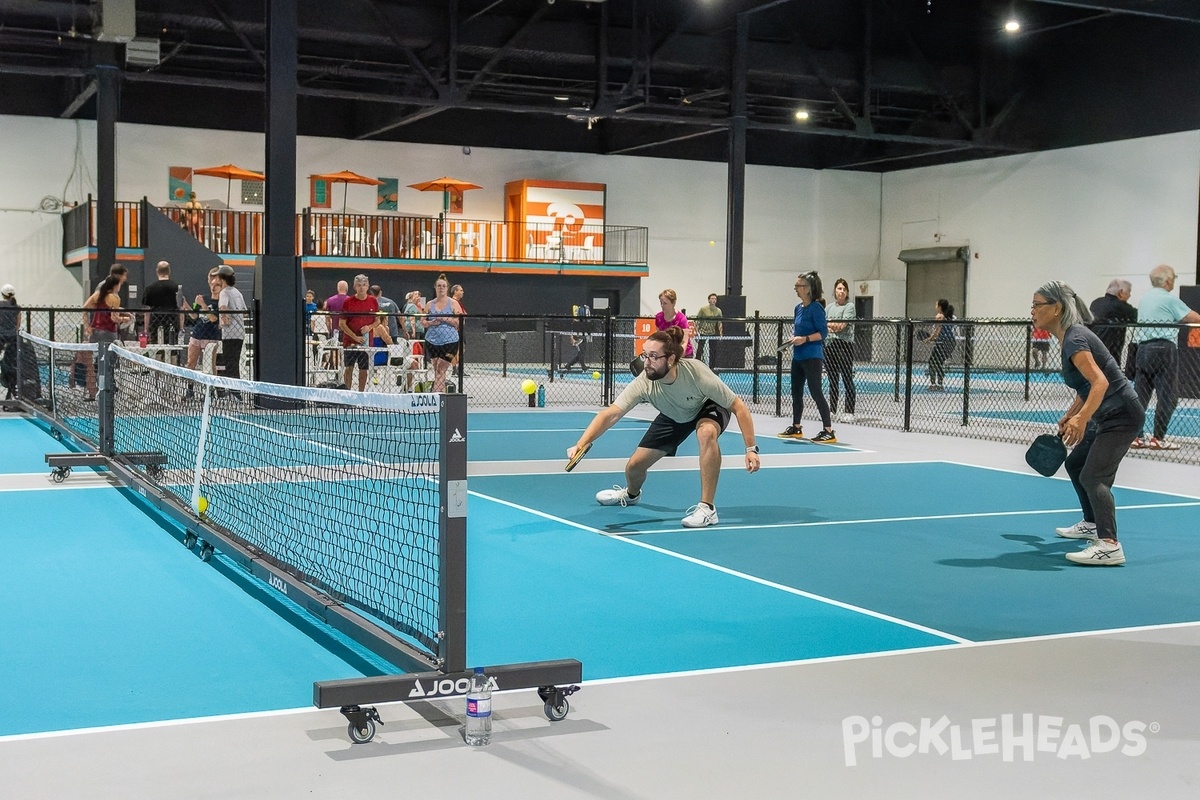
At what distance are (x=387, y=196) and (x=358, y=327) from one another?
2045cm

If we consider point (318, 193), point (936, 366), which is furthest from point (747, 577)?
point (318, 193)

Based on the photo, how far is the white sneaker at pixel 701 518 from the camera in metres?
8.55

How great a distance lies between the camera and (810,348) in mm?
14266

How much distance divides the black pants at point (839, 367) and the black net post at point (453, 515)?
13000 millimetres

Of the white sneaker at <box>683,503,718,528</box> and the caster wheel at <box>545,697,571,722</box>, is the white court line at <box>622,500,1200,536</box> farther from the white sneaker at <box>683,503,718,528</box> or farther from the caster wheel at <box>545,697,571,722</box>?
the caster wheel at <box>545,697,571,722</box>

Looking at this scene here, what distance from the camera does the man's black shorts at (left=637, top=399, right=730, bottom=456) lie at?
8891 millimetres

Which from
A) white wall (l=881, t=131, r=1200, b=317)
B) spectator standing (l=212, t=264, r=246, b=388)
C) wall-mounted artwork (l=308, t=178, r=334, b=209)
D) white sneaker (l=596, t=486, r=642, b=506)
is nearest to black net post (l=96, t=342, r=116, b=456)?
white sneaker (l=596, t=486, r=642, b=506)

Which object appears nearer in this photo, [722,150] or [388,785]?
[388,785]

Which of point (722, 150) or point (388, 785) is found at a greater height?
point (722, 150)

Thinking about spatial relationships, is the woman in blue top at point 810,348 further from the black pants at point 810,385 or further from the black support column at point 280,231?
the black support column at point 280,231

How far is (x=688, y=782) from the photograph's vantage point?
3.75 metres

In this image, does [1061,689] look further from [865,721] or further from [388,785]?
[388,785]

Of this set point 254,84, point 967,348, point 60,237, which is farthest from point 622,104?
point 967,348

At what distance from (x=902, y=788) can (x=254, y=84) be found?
27.9m
